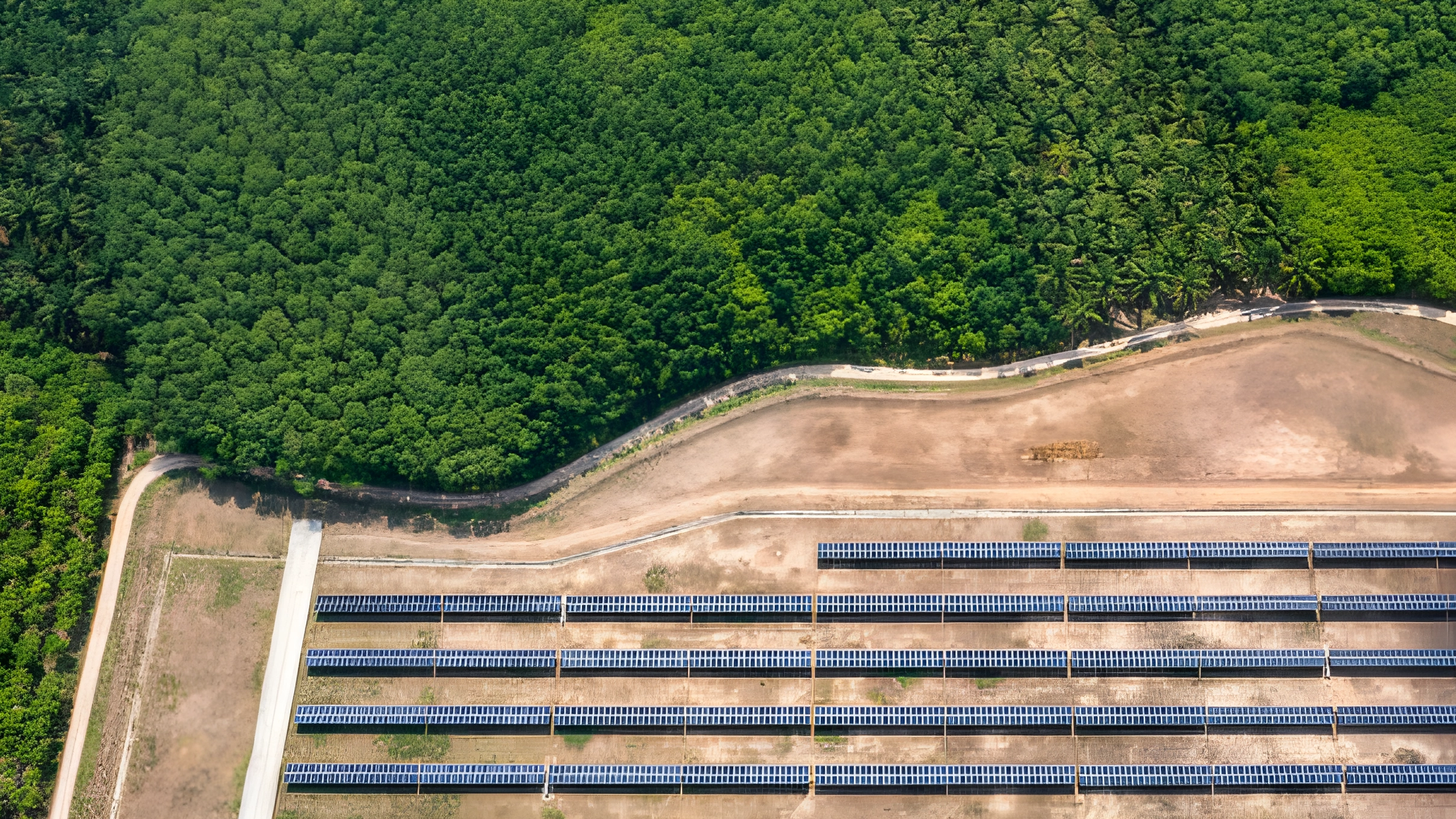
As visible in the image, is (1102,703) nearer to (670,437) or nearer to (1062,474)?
(1062,474)

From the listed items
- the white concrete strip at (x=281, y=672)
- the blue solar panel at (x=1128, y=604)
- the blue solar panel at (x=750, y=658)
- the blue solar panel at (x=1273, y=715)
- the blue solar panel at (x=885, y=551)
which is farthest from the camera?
the blue solar panel at (x=885, y=551)

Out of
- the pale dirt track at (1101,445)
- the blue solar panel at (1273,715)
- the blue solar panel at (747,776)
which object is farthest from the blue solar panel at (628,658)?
the blue solar panel at (1273,715)

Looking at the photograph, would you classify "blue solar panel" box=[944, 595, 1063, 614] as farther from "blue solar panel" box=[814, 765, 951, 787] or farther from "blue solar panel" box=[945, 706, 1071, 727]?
"blue solar panel" box=[814, 765, 951, 787]

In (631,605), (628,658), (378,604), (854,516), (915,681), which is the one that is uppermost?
(854,516)

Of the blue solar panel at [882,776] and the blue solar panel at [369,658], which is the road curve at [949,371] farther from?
the blue solar panel at [882,776]

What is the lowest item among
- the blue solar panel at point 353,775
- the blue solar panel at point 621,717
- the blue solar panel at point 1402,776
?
the blue solar panel at point 353,775

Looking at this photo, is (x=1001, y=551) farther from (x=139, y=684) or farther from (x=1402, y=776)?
(x=139, y=684)

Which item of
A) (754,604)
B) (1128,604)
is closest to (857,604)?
(754,604)

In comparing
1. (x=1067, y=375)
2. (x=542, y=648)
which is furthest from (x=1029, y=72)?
(x=542, y=648)
